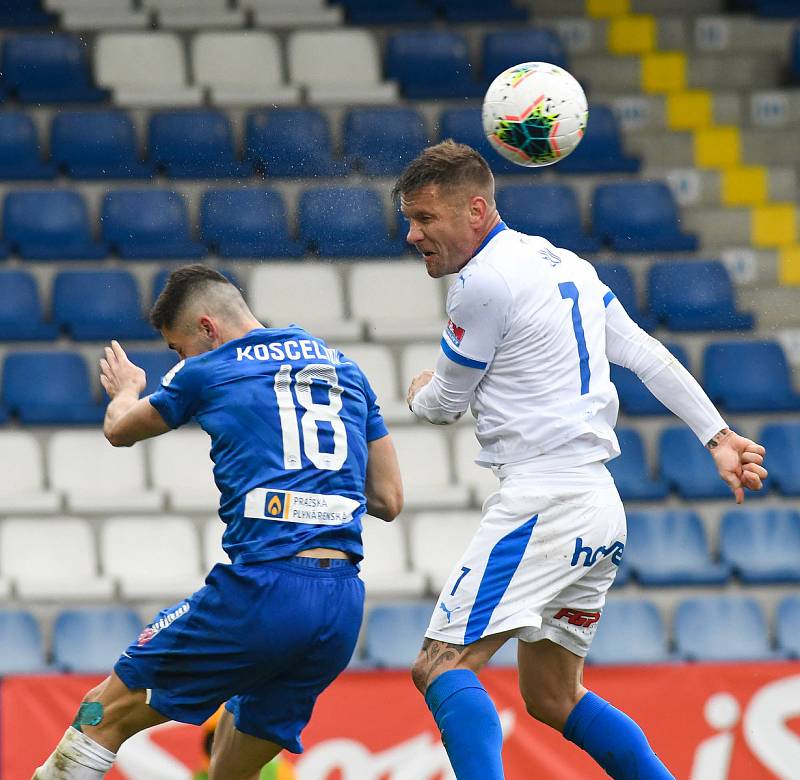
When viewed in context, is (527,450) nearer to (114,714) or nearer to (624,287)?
(114,714)

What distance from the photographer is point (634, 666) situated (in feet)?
23.5

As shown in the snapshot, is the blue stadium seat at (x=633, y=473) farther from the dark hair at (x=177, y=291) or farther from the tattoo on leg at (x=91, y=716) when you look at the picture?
the tattoo on leg at (x=91, y=716)

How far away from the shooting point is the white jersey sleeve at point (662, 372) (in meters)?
4.79

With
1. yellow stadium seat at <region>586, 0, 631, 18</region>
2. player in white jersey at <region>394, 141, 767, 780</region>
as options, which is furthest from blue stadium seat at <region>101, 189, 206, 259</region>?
player in white jersey at <region>394, 141, 767, 780</region>

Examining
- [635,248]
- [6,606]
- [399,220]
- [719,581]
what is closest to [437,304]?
[399,220]

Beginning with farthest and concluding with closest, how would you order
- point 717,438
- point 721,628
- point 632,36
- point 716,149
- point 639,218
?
point 632,36, point 716,149, point 639,218, point 721,628, point 717,438

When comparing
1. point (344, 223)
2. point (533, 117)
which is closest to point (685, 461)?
point (344, 223)

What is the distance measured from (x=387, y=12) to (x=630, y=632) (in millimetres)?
6028

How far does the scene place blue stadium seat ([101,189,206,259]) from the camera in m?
10.5

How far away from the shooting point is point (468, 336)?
4.57 m

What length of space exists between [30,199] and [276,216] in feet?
5.42

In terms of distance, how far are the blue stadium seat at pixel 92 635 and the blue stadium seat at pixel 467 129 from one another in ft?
14.3

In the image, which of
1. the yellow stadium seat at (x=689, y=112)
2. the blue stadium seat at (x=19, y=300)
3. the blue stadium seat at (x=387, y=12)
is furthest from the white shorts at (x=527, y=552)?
A: the blue stadium seat at (x=387, y=12)

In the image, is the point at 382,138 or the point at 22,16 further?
the point at 22,16
